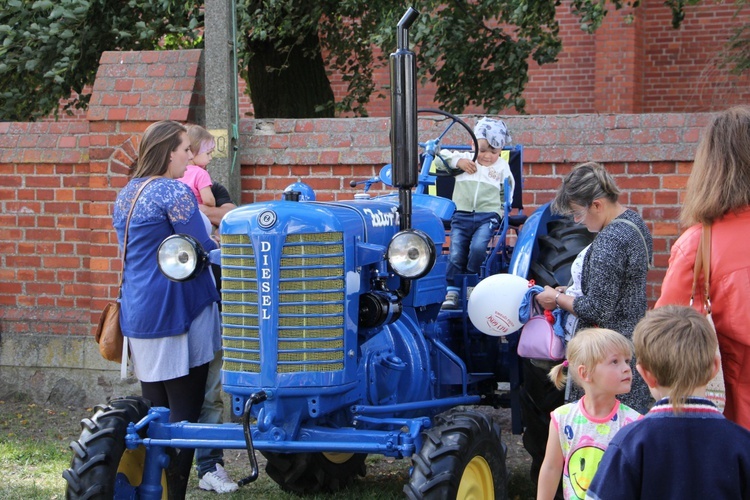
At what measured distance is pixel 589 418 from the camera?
349cm

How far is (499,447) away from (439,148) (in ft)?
6.45

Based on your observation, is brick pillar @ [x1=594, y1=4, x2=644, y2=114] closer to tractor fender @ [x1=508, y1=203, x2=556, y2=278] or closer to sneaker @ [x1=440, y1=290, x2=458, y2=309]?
tractor fender @ [x1=508, y1=203, x2=556, y2=278]

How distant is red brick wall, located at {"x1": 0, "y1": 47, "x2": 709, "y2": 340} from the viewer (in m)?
6.54

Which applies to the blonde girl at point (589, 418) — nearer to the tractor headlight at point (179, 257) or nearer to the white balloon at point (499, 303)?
the white balloon at point (499, 303)

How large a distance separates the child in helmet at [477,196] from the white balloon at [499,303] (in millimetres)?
713

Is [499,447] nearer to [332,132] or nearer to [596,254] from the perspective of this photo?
[596,254]

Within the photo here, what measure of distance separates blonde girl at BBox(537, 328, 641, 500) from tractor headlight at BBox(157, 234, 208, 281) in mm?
1698

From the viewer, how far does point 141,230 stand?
15.8 ft

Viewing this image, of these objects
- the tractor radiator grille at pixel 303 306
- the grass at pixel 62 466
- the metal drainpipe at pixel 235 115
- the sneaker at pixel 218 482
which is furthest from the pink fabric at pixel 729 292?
the metal drainpipe at pixel 235 115

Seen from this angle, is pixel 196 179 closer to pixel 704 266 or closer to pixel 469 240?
pixel 469 240

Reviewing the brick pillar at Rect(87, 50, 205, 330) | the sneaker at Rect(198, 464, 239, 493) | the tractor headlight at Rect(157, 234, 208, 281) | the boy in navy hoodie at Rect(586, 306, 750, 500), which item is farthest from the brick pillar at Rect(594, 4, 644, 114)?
the boy in navy hoodie at Rect(586, 306, 750, 500)

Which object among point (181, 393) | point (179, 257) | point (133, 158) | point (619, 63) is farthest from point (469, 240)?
point (619, 63)

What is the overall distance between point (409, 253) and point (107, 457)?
1430 mm

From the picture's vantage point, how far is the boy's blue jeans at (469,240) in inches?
220
